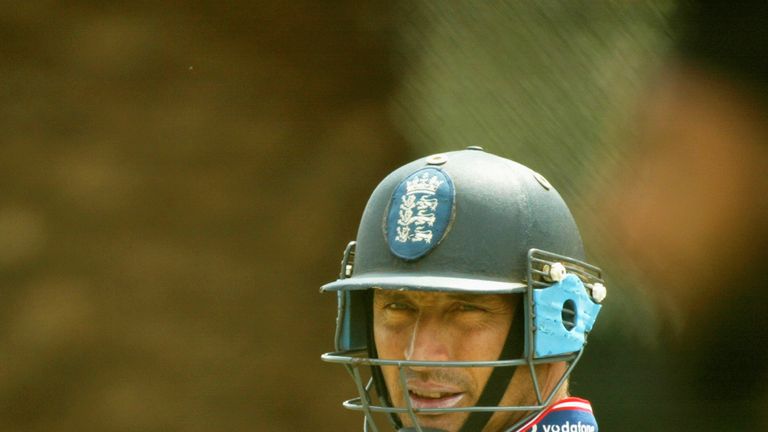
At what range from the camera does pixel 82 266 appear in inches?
259

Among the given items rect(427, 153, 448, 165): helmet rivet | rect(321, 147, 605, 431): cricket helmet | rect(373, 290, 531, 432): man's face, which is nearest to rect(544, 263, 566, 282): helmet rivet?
rect(321, 147, 605, 431): cricket helmet

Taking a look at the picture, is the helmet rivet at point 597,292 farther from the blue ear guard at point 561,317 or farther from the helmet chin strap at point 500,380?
the helmet chin strap at point 500,380

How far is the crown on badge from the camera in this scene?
3.69 m

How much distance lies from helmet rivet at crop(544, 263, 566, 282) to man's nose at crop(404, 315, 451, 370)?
0.30 metres

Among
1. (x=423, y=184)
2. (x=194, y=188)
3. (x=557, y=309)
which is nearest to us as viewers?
(x=557, y=309)

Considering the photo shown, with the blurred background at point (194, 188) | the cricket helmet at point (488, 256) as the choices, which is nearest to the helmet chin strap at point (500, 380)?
the cricket helmet at point (488, 256)

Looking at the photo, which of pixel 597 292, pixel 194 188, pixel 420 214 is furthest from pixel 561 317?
pixel 194 188

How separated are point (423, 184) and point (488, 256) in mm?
270

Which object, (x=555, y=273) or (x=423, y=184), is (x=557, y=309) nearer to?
(x=555, y=273)

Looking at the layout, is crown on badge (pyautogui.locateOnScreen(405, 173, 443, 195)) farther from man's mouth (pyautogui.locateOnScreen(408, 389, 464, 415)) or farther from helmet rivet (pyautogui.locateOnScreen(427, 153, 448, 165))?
man's mouth (pyautogui.locateOnScreen(408, 389, 464, 415))

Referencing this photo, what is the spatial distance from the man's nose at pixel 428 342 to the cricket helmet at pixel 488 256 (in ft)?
0.31

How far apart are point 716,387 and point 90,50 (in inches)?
127

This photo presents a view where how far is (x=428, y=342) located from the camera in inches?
142

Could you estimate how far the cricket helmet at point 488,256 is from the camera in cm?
355
